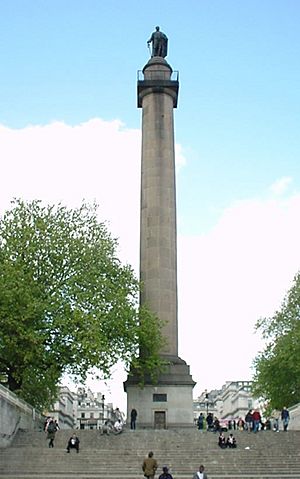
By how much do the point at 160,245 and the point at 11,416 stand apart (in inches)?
690

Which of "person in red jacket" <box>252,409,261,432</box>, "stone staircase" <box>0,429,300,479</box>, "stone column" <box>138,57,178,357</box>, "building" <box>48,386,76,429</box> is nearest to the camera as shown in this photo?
"stone staircase" <box>0,429,300,479</box>

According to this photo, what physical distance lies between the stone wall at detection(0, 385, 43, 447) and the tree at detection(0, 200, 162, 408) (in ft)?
8.68

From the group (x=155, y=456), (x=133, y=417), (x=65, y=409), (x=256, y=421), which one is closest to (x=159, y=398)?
(x=133, y=417)

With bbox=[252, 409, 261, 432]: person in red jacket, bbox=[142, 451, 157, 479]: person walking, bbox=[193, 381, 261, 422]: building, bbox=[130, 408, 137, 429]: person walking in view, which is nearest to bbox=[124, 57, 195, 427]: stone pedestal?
bbox=[130, 408, 137, 429]: person walking

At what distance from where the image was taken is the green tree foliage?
193 ft

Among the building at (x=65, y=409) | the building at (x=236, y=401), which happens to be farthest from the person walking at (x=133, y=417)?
the building at (x=236, y=401)

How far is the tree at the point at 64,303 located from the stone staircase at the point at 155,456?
20.0 ft

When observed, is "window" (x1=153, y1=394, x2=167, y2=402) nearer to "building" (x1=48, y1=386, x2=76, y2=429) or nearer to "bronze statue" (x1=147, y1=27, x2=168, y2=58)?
"bronze statue" (x1=147, y1=27, x2=168, y2=58)

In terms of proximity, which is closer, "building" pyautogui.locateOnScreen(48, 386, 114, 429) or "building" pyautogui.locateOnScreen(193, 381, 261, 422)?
"building" pyautogui.locateOnScreen(48, 386, 114, 429)

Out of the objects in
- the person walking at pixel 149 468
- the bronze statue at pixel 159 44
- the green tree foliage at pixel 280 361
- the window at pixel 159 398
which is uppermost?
the bronze statue at pixel 159 44

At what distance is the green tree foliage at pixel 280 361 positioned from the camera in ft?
193

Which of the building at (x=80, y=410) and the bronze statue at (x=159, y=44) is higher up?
the bronze statue at (x=159, y=44)

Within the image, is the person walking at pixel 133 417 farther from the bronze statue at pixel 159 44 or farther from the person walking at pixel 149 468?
the bronze statue at pixel 159 44

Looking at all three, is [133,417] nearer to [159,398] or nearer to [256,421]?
[159,398]
